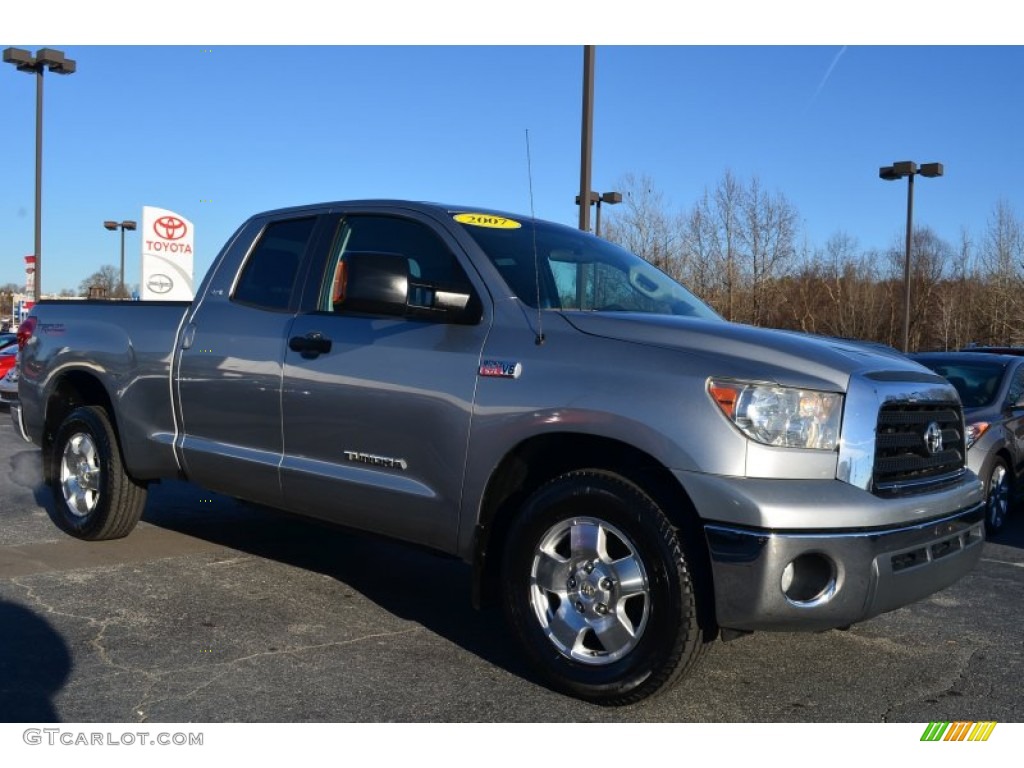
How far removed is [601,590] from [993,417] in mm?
5460

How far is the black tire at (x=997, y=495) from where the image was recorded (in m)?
7.53

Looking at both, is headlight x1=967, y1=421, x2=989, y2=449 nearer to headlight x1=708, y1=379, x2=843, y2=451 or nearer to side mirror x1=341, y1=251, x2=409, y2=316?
headlight x1=708, y1=379, x2=843, y2=451

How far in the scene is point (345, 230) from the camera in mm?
4910

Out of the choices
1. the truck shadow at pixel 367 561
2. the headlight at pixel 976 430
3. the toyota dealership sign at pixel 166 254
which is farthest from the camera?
the toyota dealership sign at pixel 166 254

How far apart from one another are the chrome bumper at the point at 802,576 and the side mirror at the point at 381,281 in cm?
165

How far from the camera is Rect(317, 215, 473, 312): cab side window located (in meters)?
4.34

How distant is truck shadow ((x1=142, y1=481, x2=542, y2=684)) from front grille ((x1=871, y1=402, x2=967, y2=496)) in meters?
1.57

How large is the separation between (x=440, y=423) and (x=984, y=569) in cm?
413

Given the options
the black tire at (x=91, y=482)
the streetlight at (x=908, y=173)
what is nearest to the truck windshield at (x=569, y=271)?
the black tire at (x=91, y=482)

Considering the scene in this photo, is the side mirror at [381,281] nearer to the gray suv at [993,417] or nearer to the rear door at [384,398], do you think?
the rear door at [384,398]

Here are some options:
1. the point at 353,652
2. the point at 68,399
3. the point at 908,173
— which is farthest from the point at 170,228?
the point at 908,173

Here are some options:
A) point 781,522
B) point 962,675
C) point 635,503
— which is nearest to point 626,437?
point 635,503

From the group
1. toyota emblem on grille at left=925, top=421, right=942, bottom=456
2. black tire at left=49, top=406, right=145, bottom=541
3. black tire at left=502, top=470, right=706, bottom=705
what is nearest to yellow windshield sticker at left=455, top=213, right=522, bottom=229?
black tire at left=502, top=470, right=706, bottom=705
